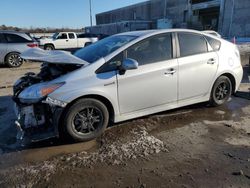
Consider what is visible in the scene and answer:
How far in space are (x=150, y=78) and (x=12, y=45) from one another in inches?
362

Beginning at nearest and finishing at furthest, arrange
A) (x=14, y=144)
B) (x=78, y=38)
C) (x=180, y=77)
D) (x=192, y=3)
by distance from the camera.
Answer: (x=14, y=144) < (x=180, y=77) < (x=78, y=38) < (x=192, y=3)

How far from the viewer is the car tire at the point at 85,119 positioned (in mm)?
3584

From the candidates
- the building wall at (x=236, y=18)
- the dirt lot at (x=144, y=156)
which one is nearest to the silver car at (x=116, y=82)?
the dirt lot at (x=144, y=156)

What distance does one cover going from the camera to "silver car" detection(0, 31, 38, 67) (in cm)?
1102

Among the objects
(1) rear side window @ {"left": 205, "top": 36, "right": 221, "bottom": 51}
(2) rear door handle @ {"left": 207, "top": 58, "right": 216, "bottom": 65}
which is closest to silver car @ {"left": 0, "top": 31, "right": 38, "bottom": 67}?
(1) rear side window @ {"left": 205, "top": 36, "right": 221, "bottom": 51}

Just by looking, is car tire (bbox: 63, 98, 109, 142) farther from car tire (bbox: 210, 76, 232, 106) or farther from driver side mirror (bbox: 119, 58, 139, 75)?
car tire (bbox: 210, 76, 232, 106)

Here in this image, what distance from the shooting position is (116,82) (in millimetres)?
3799

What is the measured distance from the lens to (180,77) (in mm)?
4371

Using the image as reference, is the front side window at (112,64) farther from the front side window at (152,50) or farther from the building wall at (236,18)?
the building wall at (236,18)

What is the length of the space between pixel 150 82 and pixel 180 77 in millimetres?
653

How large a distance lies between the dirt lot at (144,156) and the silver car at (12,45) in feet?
24.5

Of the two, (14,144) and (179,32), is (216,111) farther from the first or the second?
(14,144)

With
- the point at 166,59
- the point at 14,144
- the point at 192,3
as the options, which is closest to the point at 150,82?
the point at 166,59

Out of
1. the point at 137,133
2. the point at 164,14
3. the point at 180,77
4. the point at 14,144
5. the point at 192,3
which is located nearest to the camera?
the point at 14,144
